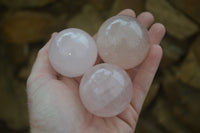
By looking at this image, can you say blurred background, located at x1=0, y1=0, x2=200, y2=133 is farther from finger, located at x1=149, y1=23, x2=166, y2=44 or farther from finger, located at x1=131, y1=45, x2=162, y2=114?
finger, located at x1=131, y1=45, x2=162, y2=114

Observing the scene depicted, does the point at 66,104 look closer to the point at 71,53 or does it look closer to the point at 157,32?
the point at 71,53

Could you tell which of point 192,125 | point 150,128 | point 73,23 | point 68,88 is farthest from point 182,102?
point 73,23

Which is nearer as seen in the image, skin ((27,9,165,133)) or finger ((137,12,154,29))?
skin ((27,9,165,133))

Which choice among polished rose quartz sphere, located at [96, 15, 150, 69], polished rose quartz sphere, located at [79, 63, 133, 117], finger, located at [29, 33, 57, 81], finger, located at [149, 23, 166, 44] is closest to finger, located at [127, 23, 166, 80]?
finger, located at [149, 23, 166, 44]

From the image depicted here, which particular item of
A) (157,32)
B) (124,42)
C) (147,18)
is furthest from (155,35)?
(124,42)

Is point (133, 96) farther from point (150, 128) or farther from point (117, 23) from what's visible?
point (150, 128)
